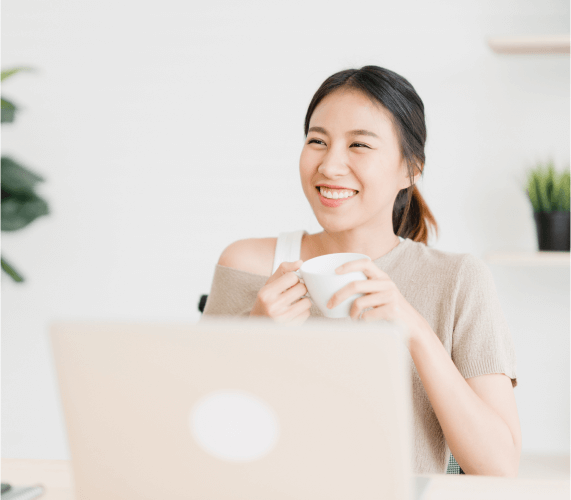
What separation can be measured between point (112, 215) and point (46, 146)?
1.52ft

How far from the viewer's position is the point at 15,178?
2.34 m

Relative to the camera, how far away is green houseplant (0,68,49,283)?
2.34m

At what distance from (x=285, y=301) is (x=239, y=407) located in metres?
0.45

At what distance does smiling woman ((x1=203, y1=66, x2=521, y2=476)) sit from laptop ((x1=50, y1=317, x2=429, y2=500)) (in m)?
0.38

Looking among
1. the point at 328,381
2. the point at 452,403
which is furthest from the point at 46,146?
the point at 328,381

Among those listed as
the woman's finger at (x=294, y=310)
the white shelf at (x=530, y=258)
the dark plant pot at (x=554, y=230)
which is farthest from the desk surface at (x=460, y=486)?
the dark plant pot at (x=554, y=230)

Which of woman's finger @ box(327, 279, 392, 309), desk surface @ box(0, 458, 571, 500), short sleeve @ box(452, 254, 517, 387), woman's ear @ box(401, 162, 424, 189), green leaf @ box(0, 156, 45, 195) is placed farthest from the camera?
green leaf @ box(0, 156, 45, 195)

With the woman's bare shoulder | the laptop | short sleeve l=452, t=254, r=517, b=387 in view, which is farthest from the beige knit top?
the laptop

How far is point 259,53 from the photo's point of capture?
2545mm

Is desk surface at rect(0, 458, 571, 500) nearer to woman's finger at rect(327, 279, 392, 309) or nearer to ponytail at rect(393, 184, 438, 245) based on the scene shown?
woman's finger at rect(327, 279, 392, 309)

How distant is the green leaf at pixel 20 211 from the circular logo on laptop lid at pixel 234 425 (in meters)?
2.14

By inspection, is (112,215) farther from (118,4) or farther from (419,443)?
(419,443)

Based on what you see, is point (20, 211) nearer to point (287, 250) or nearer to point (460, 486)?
point (287, 250)

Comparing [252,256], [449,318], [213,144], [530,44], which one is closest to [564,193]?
[530,44]
